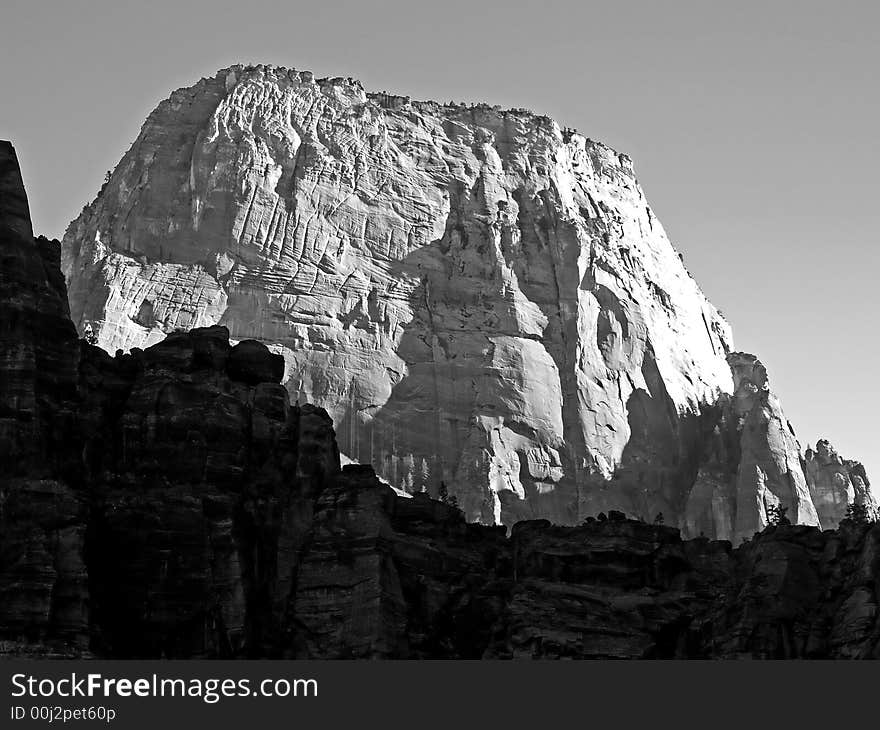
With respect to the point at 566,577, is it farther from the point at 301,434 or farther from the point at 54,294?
the point at 54,294

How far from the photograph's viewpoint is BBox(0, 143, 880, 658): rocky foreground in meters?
164

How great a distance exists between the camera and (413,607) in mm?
173000

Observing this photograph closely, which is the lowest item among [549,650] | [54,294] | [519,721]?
[519,721]

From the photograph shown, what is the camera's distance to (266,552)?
174m

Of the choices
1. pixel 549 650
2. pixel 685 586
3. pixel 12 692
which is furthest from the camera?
pixel 685 586

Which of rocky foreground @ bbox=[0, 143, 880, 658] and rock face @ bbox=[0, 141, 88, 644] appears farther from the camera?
rocky foreground @ bbox=[0, 143, 880, 658]

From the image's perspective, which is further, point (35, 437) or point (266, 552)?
point (266, 552)

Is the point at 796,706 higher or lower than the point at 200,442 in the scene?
lower

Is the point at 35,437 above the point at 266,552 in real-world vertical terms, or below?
above

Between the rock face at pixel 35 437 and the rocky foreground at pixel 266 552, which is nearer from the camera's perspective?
the rock face at pixel 35 437

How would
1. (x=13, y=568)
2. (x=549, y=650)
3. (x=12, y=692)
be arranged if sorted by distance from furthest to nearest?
(x=549, y=650), (x=13, y=568), (x=12, y=692)

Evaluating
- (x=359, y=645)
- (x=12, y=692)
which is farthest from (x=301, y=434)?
(x=12, y=692)

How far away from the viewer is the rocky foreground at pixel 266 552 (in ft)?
538

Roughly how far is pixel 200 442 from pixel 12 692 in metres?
45.3
